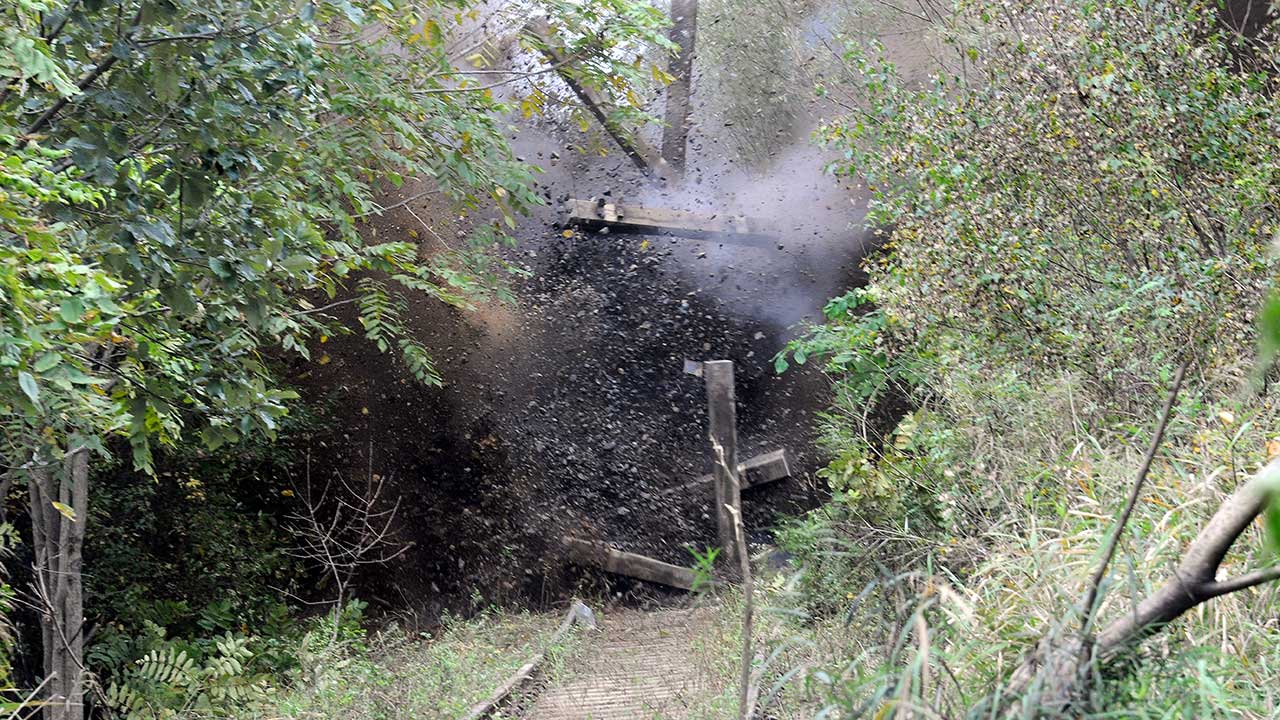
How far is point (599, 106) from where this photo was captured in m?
10.0

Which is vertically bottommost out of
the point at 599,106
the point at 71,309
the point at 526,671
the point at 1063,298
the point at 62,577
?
the point at 526,671

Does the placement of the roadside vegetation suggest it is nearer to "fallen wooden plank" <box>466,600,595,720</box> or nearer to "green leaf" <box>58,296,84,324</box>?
"green leaf" <box>58,296,84,324</box>

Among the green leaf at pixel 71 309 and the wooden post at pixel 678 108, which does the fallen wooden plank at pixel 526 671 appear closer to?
the green leaf at pixel 71 309

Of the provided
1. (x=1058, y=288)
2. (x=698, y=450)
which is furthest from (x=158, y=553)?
(x=1058, y=288)

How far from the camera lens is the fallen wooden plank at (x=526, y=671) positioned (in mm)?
5871

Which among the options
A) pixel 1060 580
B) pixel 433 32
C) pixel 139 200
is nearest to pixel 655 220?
pixel 433 32

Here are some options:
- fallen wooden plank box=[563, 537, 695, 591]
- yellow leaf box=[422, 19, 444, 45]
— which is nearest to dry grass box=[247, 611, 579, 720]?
fallen wooden plank box=[563, 537, 695, 591]

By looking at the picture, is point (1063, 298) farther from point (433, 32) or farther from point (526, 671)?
point (433, 32)

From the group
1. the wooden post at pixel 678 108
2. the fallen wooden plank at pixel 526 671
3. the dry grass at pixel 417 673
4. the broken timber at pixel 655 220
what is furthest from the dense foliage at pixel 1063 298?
the wooden post at pixel 678 108

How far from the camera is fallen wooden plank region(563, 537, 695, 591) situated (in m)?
10.2

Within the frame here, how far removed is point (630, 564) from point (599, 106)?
475 cm

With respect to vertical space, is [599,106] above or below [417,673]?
above

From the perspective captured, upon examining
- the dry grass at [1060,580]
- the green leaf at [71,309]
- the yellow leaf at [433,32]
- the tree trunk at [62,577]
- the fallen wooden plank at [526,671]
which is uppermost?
the yellow leaf at [433,32]

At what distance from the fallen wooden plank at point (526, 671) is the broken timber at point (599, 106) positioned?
423 centimetres
